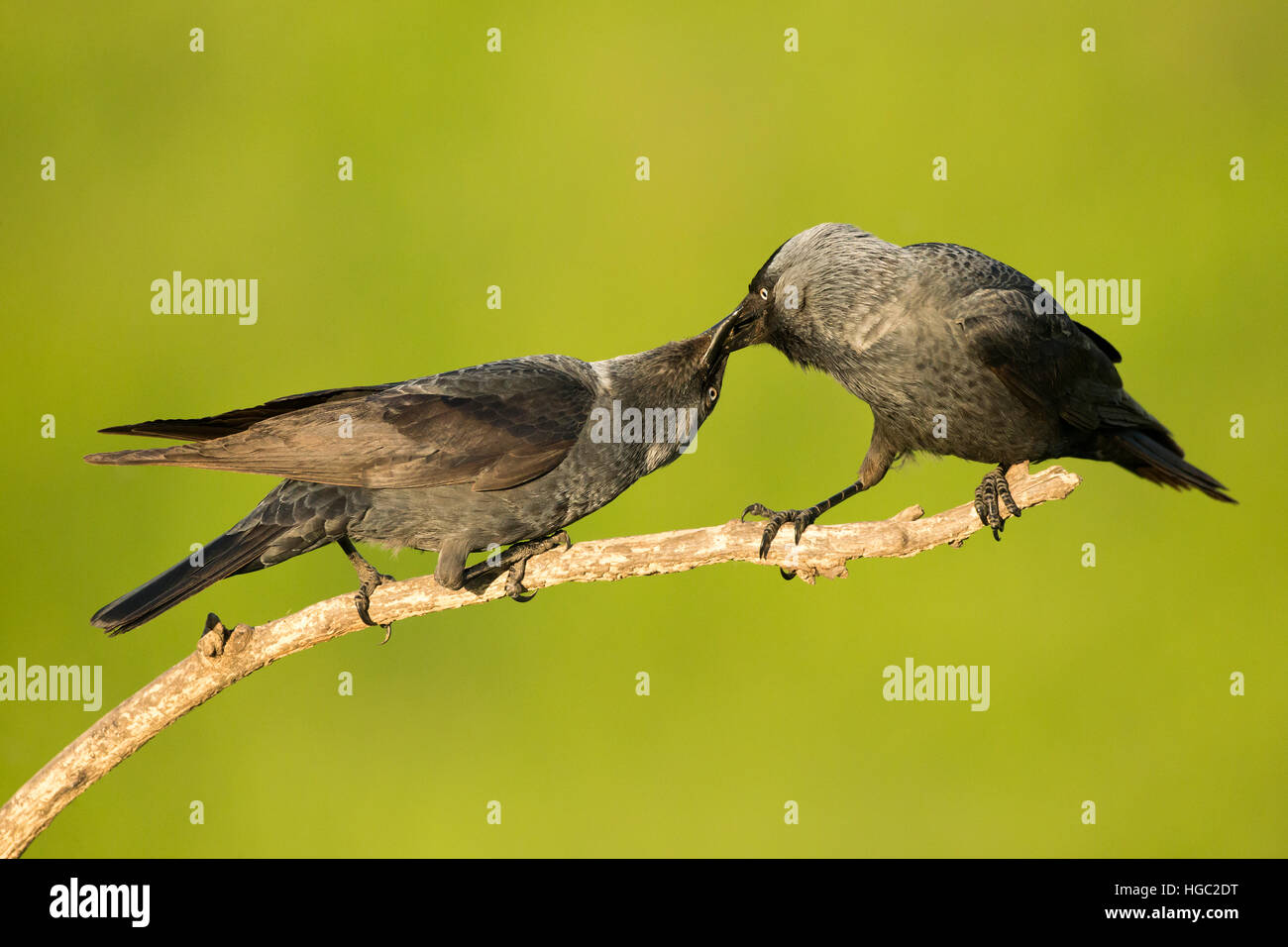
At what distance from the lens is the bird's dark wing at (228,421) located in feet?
13.3

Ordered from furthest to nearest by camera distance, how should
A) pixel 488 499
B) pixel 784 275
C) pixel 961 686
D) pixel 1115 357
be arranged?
pixel 961 686 < pixel 1115 357 < pixel 784 275 < pixel 488 499

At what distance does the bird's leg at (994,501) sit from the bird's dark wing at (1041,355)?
413 mm

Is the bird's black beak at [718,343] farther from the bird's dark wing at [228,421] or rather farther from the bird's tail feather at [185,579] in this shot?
the bird's tail feather at [185,579]

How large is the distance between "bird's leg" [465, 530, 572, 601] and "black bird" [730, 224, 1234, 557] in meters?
0.88

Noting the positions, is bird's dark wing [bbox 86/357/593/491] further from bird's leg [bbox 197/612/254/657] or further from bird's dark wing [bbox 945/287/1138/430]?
bird's dark wing [bbox 945/287/1138/430]

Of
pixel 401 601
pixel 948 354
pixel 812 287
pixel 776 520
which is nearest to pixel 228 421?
pixel 401 601

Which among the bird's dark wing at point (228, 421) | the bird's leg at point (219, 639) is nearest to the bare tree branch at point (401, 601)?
the bird's leg at point (219, 639)

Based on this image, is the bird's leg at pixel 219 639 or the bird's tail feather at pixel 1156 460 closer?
the bird's leg at pixel 219 639

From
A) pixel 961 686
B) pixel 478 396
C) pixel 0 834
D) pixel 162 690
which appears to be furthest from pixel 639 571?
pixel 961 686

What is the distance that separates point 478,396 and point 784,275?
147 centimetres

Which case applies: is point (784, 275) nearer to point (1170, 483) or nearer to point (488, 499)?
point (488, 499)

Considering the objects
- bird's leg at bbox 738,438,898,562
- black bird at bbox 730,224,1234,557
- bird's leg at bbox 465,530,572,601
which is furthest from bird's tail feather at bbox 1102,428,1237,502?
bird's leg at bbox 465,530,572,601

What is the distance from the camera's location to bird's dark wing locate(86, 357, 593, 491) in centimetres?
432

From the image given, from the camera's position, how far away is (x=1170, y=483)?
17.0 feet
